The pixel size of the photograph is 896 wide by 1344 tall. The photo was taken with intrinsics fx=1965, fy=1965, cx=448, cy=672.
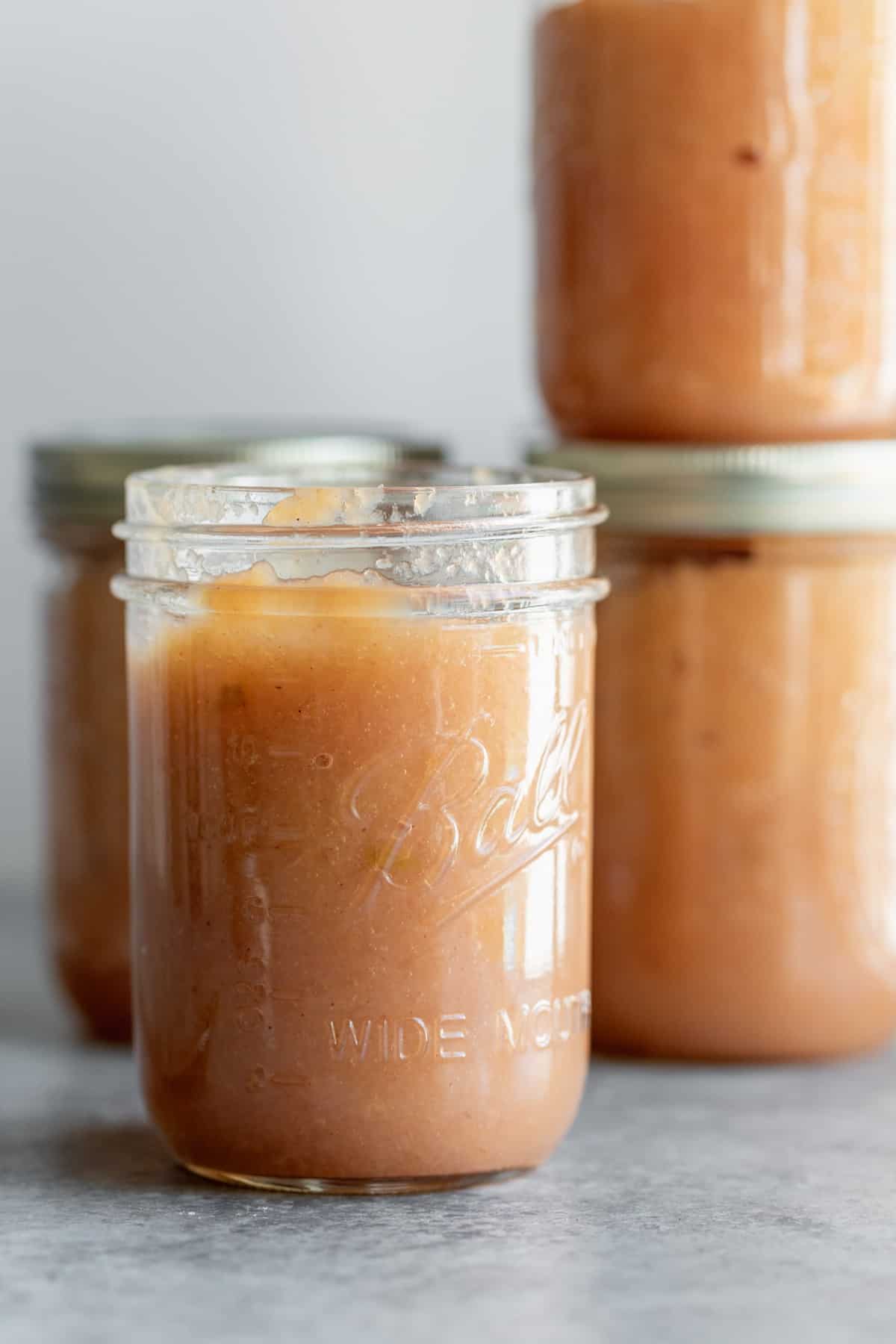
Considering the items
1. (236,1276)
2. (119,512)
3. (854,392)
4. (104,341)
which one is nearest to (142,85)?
(104,341)

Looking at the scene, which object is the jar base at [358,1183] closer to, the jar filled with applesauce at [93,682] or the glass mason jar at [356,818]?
the glass mason jar at [356,818]

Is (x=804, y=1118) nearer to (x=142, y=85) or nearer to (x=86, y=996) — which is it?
(x=86, y=996)

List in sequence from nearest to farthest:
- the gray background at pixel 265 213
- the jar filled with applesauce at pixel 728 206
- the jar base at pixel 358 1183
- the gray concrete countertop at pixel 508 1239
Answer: the gray concrete countertop at pixel 508 1239, the jar base at pixel 358 1183, the jar filled with applesauce at pixel 728 206, the gray background at pixel 265 213

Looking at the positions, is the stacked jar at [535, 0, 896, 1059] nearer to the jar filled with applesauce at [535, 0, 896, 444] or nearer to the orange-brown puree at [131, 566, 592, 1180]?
the jar filled with applesauce at [535, 0, 896, 444]

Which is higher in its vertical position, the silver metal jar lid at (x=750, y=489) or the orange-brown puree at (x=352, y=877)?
the silver metal jar lid at (x=750, y=489)

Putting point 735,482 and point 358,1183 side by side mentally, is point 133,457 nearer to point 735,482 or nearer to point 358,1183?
point 735,482

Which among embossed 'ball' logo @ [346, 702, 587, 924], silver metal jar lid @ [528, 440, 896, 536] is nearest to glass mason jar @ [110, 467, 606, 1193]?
embossed 'ball' logo @ [346, 702, 587, 924]

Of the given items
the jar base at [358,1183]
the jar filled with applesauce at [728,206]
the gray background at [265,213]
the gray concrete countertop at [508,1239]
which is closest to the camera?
the gray concrete countertop at [508,1239]


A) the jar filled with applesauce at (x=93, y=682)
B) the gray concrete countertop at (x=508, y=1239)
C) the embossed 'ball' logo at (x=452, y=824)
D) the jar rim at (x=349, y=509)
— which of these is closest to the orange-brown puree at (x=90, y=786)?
the jar filled with applesauce at (x=93, y=682)

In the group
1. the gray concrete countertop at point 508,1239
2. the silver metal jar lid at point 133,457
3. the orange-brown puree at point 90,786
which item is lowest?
the gray concrete countertop at point 508,1239
